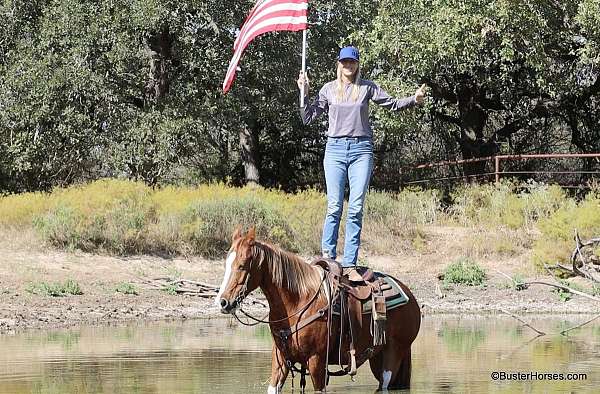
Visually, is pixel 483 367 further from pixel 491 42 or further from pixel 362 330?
pixel 491 42

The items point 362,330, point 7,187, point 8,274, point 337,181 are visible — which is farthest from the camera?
point 7,187

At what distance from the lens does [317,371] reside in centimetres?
861

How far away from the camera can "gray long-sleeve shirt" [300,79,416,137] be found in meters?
9.70

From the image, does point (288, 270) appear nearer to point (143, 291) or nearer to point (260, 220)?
point (143, 291)

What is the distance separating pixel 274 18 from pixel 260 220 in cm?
1021

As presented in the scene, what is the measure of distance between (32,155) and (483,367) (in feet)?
66.3

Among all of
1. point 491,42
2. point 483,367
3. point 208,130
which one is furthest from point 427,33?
point 483,367

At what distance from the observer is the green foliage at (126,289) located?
18125 millimetres

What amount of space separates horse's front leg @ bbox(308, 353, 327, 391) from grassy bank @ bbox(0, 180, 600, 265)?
12.5 m

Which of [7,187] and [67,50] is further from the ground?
[67,50]

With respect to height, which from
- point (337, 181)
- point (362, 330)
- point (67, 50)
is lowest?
point (362, 330)

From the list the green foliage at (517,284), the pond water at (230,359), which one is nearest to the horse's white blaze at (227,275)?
the pond water at (230,359)

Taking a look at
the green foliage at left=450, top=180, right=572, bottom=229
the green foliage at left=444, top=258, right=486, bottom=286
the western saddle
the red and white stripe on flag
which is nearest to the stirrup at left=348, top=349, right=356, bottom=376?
the western saddle

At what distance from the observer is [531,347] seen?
514 inches
